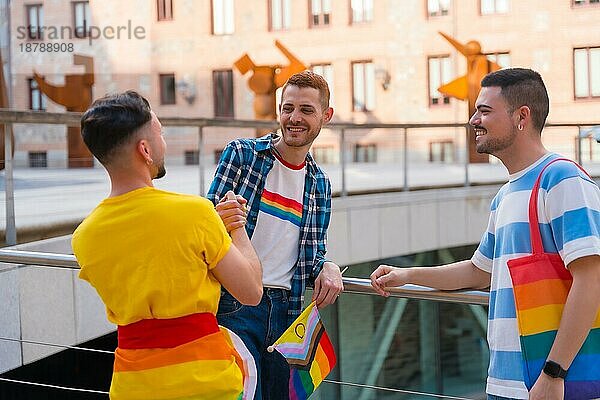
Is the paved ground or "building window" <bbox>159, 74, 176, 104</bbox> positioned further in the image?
"building window" <bbox>159, 74, 176, 104</bbox>

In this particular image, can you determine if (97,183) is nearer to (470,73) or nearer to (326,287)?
(326,287)

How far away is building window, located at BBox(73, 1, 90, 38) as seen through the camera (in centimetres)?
2227

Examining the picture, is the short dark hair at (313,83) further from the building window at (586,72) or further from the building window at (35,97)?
the building window at (35,97)

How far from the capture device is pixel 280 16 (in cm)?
2267

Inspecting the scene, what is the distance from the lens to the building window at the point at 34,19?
918 inches

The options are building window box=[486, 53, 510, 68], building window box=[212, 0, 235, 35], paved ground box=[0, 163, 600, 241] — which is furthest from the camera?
building window box=[212, 0, 235, 35]

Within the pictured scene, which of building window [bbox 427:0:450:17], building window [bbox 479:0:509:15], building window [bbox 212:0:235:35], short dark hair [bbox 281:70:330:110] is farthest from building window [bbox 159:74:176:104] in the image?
short dark hair [bbox 281:70:330:110]

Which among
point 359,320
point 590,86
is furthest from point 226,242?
point 590,86

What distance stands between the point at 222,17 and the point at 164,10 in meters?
1.33

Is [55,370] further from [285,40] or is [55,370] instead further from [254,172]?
[285,40]

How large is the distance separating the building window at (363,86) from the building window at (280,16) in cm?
167

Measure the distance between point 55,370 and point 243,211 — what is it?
3.30 m

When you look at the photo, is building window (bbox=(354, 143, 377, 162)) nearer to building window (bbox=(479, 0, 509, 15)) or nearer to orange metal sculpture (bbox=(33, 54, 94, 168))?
building window (bbox=(479, 0, 509, 15))

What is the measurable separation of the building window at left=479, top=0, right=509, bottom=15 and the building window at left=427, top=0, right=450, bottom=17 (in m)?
0.68
